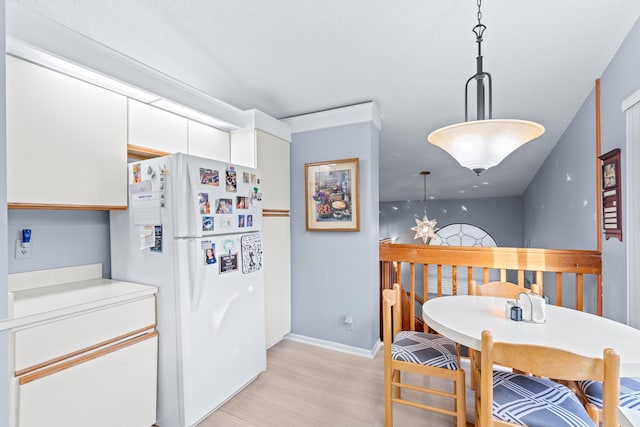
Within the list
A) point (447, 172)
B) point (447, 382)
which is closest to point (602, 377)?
point (447, 382)

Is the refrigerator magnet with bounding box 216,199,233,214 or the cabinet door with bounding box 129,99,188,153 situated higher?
the cabinet door with bounding box 129,99,188,153

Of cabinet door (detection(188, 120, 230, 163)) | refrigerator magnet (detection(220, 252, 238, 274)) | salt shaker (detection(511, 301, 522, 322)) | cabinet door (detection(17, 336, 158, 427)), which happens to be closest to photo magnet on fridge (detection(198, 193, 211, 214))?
refrigerator magnet (detection(220, 252, 238, 274))

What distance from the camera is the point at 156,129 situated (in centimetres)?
215

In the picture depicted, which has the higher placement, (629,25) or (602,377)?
(629,25)

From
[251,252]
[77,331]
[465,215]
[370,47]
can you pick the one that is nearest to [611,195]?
[370,47]

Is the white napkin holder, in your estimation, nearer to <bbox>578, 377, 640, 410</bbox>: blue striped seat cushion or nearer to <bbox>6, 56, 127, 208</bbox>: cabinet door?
<bbox>578, 377, 640, 410</bbox>: blue striped seat cushion

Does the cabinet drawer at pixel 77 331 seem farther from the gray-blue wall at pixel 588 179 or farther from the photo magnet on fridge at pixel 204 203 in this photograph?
the gray-blue wall at pixel 588 179

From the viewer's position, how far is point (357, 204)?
2775 mm

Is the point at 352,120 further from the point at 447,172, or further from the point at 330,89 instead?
the point at 447,172

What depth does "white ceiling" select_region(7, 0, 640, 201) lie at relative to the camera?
5.53 ft

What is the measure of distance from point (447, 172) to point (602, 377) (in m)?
4.06

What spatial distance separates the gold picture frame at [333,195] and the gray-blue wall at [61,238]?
1.68m

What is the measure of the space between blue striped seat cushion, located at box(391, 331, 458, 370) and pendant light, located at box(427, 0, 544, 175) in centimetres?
108

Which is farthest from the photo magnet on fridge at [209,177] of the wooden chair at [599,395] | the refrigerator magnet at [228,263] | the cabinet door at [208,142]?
the wooden chair at [599,395]
